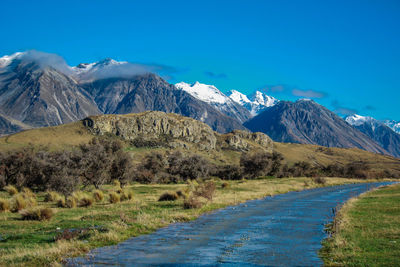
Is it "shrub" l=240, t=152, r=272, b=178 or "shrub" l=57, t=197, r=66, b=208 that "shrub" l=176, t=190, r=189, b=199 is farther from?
"shrub" l=240, t=152, r=272, b=178

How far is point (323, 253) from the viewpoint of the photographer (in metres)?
17.0

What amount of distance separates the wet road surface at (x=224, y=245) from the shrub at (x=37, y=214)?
7.94 metres

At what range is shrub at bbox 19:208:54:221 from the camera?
86.0 feet

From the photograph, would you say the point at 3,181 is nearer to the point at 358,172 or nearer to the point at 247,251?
the point at 247,251

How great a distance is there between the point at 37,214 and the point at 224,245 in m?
13.8

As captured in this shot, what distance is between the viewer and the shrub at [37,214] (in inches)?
1032

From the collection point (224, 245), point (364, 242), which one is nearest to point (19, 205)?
point (224, 245)

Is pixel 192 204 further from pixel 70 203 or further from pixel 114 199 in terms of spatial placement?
pixel 70 203

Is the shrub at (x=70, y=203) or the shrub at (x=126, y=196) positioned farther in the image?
the shrub at (x=126, y=196)

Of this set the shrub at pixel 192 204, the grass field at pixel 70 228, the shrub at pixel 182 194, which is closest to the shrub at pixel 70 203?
the grass field at pixel 70 228

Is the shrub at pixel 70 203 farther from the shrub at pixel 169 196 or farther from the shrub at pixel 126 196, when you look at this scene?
the shrub at pixel 169 196

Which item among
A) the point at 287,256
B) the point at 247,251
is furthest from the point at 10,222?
the point at 287,256

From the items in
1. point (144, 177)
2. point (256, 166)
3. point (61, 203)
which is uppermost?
point (256, 166)

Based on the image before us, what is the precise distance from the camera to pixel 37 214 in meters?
26.3
